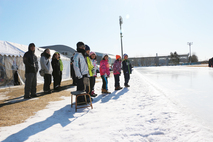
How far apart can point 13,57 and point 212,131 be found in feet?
35.4

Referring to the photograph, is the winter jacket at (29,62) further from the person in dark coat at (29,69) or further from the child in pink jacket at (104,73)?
the child in pink jacket at (104,73)

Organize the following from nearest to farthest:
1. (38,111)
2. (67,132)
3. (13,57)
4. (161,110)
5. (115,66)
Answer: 1. (67,132)
2. (161,110)
3. (38,111)
4. (115,66)
5. (13,57)

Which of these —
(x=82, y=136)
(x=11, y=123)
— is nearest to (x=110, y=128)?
(x=82, y=136)

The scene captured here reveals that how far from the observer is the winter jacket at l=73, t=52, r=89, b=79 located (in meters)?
3.76

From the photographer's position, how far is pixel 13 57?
9.47 metres

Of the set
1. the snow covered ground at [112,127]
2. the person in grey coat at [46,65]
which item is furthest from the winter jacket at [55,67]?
the snow covered ground at [112,127]

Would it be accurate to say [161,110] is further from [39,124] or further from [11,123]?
[11,123]

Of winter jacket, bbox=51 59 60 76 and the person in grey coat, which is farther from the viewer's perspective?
winter jacket, bbox=51 59 60 76

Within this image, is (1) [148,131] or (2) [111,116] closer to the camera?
(1) [148,131]

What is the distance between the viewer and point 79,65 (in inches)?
150

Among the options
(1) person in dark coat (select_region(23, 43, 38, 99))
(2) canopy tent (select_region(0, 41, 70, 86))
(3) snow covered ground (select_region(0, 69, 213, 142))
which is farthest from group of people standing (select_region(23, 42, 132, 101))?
(2) canopy tent (select_region(0, 41, 70, 86))

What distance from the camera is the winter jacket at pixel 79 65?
148 inches

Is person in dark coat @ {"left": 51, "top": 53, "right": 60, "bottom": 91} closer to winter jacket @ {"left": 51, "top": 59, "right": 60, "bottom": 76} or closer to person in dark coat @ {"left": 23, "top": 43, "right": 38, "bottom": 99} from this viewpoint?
winter jacket @ {"left": 51, "top": 59, "right": 60, "bottom": 76}

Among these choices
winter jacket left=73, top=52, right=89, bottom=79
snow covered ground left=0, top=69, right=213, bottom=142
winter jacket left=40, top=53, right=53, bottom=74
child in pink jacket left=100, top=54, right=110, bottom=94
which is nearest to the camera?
snow covered ground left=0, top=69, right=213, bottom=142
